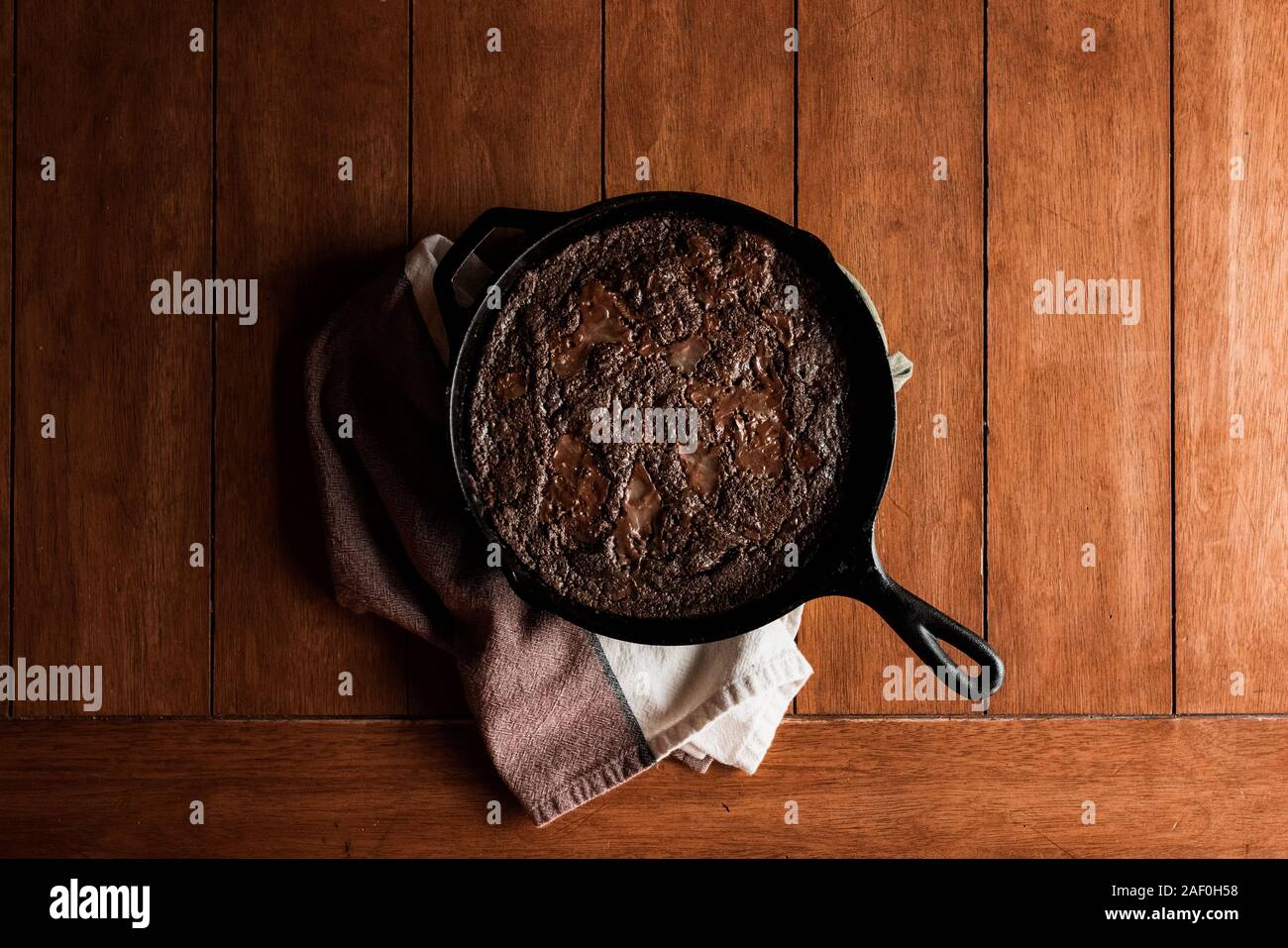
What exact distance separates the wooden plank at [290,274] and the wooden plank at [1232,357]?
2.50 ft

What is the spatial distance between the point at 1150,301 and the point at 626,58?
0.56m

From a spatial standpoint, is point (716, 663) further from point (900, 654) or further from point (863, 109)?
point (863, 109)

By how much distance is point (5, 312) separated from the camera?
87cm

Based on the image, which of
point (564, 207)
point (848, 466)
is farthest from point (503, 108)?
point (848, 466)

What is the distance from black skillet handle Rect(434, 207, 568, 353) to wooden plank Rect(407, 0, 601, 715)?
0.14 meters

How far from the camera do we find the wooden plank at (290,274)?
33.9 inches

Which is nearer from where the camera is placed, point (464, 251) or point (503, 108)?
point (464, 251)

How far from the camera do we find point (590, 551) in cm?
75

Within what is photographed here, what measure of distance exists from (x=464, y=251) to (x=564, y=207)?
0.17m

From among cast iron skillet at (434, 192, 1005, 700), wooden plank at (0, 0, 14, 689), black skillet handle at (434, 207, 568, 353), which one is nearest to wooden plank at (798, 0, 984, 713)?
cast iron skillet at (434, 192, 1005, 700)

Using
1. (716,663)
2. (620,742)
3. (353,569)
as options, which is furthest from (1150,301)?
(353,569)

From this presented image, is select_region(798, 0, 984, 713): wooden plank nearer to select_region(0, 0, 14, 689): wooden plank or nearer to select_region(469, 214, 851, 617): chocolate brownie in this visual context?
select_region(469, 214, 851, 617): chocolate brownie

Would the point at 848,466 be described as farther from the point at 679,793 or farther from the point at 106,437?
the point at 106,437

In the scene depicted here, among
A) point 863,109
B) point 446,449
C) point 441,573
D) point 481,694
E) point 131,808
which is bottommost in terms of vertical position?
point 131,808
